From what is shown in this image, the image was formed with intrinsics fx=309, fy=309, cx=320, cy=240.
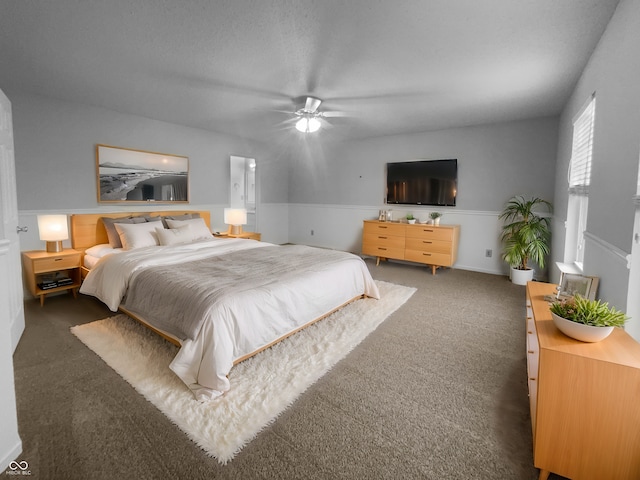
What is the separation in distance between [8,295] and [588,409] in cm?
303

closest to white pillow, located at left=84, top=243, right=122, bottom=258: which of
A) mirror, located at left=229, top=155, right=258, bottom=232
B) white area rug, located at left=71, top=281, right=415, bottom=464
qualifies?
white area rug, located at left=71, top=281, right=415, bottom=464

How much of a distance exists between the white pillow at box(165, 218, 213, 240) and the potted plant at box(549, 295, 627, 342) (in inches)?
159

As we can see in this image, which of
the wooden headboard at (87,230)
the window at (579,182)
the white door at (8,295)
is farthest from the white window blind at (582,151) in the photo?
the wooden headboard at (87,230)

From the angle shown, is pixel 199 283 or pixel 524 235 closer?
pixel 199 283

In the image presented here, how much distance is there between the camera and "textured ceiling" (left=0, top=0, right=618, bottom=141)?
2.00 metres

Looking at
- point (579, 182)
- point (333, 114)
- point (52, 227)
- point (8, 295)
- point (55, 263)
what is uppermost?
point (333, 114)

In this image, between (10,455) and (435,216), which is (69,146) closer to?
(10,455)

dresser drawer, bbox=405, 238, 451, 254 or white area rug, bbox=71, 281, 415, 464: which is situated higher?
dresser drawer, bbox=405, 238, 451, 254

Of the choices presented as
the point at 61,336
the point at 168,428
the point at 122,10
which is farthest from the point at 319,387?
the point at 122,10

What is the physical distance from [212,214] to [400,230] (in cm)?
332

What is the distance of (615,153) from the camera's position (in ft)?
6.06

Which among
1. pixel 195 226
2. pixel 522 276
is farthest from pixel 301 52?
pixel 522 276

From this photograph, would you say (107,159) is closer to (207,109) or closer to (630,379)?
(207,109)

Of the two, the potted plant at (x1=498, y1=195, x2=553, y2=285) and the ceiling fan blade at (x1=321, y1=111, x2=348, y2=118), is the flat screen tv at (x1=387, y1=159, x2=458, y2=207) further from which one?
the ceiling fan blade at (x1=321, y1=111, x2=348, y2=118)
